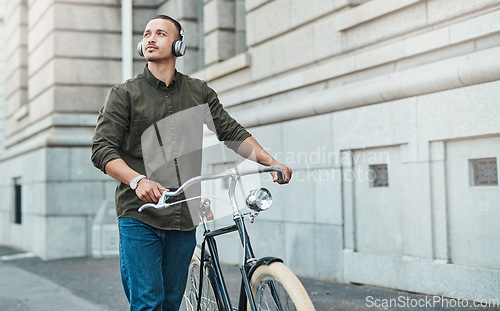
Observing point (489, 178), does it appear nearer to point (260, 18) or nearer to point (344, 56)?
point (344, 56)

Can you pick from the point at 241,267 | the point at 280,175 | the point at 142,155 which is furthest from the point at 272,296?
the point at 142,155

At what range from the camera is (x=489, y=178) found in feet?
19.6

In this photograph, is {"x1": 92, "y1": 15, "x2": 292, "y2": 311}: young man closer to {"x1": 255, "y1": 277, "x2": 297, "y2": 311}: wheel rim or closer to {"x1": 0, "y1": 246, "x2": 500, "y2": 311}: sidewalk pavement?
{"x1": 255, "y1": 277, "x2": 297, "y2": 311}: wheel rim

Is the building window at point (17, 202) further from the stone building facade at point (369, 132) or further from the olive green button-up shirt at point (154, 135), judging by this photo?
the olive green button-up shirt at point (154, 135)

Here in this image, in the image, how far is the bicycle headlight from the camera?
3258mm

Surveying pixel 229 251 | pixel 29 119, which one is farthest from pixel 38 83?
pixel 229 251

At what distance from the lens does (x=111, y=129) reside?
340 cm

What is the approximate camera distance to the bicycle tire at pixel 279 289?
2945 millimetres

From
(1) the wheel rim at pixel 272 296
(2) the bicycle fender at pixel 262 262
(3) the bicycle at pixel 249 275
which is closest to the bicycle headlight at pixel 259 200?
(3) the bicycle at pixel 249 275

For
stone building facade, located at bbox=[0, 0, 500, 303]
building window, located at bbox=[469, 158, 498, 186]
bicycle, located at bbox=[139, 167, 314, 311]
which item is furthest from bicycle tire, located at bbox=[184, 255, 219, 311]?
building window, located at bbox=[469, 158, 498, 186]

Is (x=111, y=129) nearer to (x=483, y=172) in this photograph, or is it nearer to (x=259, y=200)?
(x=259, y=200)

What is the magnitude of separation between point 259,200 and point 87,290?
5218 millimetres

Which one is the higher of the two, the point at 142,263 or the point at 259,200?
the point at 259,200

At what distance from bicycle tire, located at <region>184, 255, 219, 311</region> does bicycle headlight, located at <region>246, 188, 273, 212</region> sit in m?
0.75
